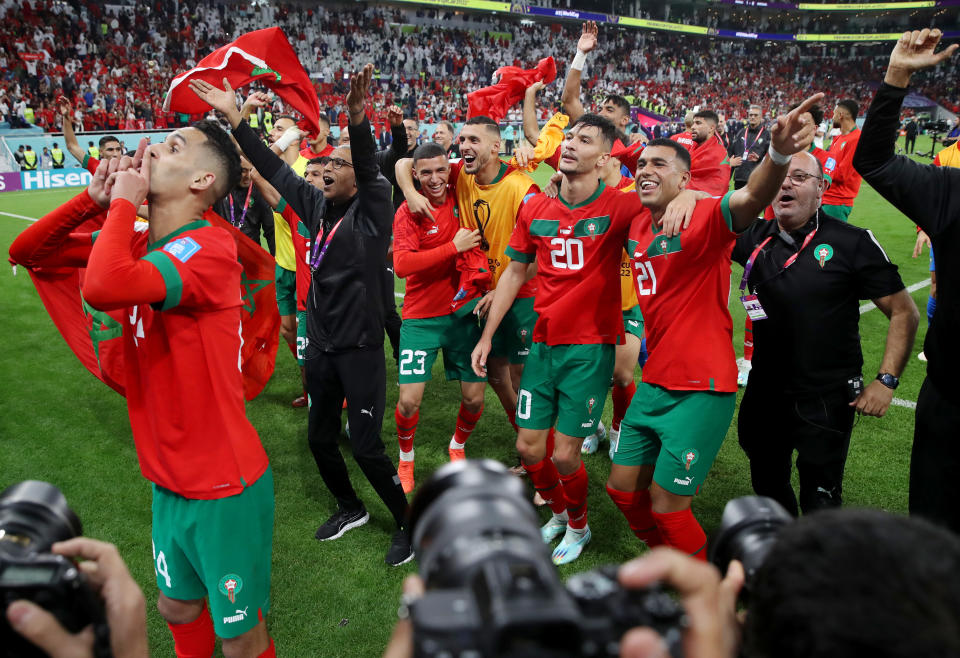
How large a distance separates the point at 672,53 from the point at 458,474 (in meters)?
58.9

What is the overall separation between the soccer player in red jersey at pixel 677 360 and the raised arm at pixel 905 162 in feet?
2.06

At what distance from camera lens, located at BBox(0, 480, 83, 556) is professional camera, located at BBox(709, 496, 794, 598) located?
1267 millimetres

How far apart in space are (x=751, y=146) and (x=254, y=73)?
10.7 m

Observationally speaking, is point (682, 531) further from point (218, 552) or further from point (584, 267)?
point (218, 552)

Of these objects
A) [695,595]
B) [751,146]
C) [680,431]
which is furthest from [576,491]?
[751,146]

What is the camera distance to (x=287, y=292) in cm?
692

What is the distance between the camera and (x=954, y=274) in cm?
269

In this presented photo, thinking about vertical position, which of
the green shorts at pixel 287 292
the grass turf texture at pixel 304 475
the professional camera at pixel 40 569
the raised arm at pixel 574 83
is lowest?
the grass turf texture at pixel 304 475

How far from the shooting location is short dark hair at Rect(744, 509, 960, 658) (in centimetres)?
86

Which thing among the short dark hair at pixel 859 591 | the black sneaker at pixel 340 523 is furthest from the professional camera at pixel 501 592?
the black sneaker at pixel 340 523

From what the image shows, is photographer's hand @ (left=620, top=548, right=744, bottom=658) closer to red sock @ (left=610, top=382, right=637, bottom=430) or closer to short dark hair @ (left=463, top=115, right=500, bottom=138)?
red sock @ (left=610, top=382, right=637, bottom=430)

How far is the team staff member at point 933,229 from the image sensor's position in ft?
8.81

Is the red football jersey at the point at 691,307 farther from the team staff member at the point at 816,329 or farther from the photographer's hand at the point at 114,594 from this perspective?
the photographer's hand at the point at 114,594

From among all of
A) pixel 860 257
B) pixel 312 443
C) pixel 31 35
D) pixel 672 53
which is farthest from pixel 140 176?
pixel 672 53
